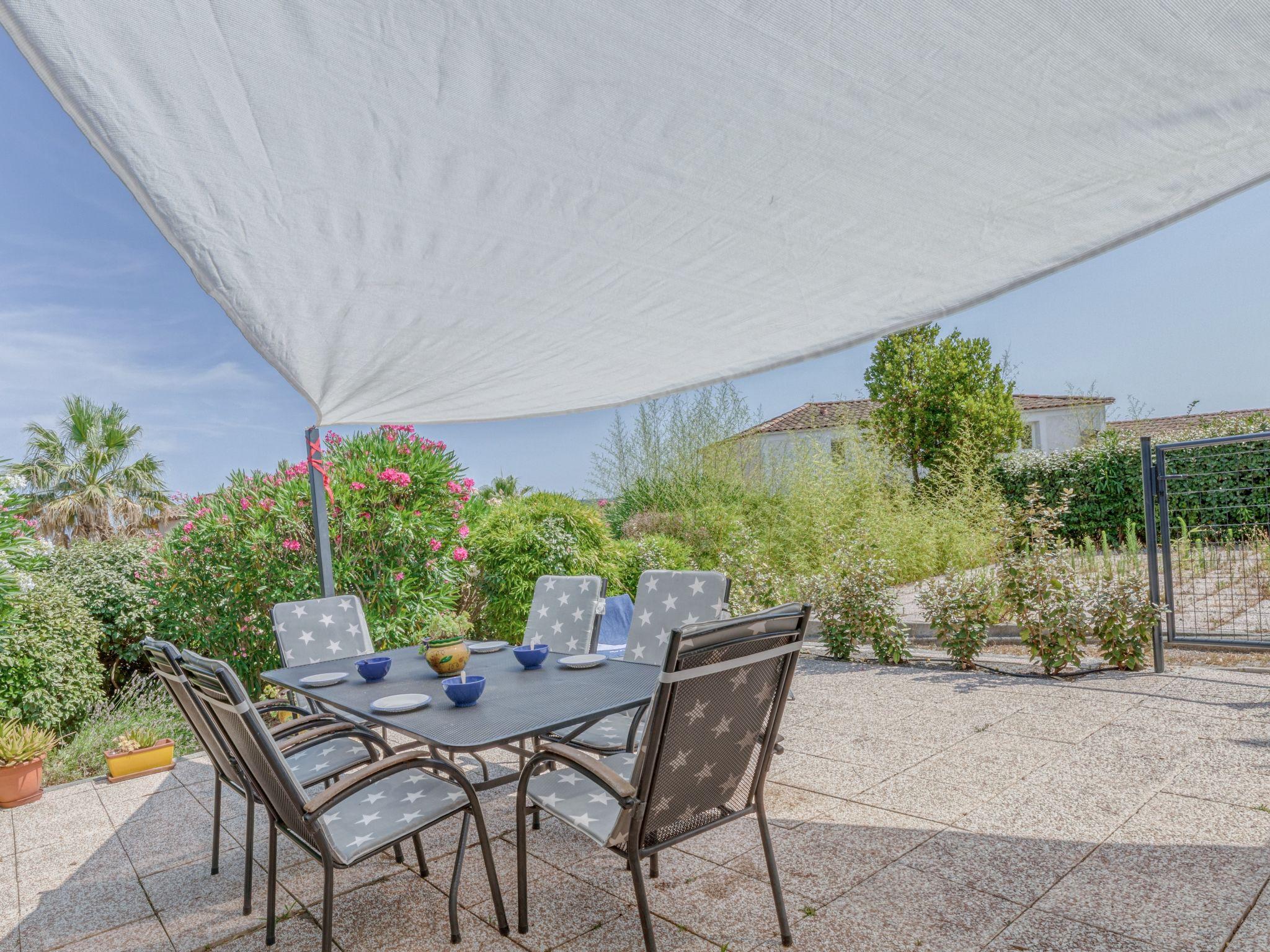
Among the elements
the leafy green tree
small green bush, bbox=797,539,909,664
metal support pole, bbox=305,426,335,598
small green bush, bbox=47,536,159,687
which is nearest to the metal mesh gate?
small green bush, bbox=797,539,909,664

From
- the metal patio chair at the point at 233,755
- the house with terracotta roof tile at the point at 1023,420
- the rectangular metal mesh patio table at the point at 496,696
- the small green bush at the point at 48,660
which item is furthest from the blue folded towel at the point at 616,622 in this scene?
the house with terracotta roof tile at the point at 1023,420

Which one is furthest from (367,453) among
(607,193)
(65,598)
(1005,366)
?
(1005,366)

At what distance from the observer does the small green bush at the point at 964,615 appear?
5066mm

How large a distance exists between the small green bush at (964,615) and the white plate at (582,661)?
9.91 ft

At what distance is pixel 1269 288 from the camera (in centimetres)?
905

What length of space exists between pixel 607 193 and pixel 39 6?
0.99 meters

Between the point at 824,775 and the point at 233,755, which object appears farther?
the point at 824,775

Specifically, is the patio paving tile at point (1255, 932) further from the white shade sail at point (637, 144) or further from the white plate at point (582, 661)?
the white plate at point (582, 661)

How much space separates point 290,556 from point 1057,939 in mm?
5064

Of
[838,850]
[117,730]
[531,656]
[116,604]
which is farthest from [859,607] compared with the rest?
[116,604]

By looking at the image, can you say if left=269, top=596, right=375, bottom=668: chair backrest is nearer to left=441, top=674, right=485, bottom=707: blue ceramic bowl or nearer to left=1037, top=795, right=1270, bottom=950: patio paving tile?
left=441, top=674, right=485, bottom=707: blue ceramic bowl

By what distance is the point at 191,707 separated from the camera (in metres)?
2.51

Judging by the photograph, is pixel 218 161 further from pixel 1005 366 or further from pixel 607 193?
pixel 1005 366

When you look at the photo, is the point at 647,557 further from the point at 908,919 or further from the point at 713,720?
the point at 713,720
